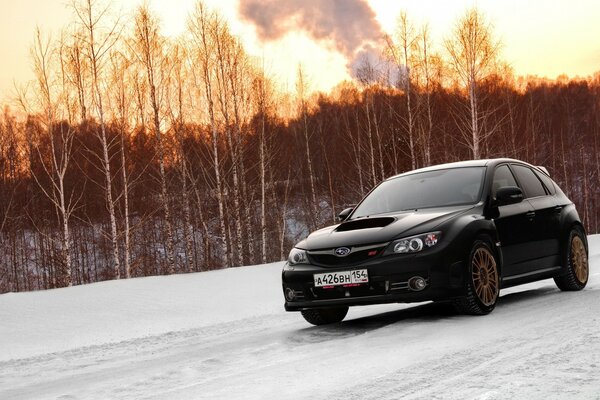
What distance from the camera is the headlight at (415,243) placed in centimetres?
636

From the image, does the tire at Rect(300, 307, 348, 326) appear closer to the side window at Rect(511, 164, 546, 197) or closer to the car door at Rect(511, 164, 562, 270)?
the car door at Rect(511, 164, 562, 270)

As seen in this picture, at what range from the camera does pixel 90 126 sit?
1070 inches

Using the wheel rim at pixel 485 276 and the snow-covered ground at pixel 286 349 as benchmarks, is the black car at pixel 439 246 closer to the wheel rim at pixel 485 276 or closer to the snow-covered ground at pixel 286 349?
the wheel rim at pixel 485 276

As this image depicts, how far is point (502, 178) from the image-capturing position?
8141 mm

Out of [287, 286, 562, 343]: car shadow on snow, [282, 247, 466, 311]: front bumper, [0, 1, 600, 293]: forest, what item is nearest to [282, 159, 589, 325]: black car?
[282, 247, 466, 311]: front bumper

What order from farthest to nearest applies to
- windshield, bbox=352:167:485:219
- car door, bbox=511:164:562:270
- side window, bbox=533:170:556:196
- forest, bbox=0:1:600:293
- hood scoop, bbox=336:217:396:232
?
forest, bbox=0:1:600:293 < side window, bbox=533:170:556:196 < car door, bbox=511:164:562:270 < windshield, bbox=352:167:485:219 < hood scoop, bbox=336:217:396:232

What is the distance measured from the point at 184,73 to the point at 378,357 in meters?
29.3

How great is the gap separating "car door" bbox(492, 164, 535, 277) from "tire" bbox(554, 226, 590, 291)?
95 cm

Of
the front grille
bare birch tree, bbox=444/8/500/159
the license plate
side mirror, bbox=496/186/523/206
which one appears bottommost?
the license plate

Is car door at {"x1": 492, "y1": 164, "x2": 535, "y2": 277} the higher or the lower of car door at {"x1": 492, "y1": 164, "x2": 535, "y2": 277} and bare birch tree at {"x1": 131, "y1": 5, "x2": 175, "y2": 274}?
the lower

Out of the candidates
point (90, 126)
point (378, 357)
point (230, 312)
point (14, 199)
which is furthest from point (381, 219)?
point (14, 199)

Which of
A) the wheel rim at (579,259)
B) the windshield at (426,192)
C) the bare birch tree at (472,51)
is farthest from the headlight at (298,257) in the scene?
the bare birch tree at (472,51)

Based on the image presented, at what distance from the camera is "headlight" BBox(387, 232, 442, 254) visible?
6359mm

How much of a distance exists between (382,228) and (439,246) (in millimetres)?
589
